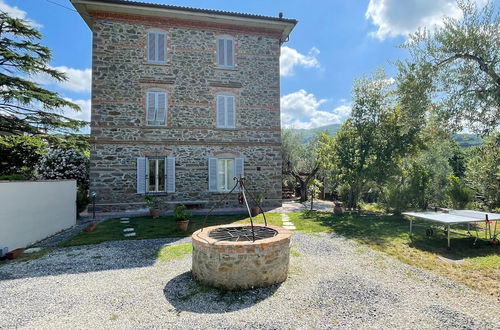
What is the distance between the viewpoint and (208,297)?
172 inches

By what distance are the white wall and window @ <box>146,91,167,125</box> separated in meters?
4.65

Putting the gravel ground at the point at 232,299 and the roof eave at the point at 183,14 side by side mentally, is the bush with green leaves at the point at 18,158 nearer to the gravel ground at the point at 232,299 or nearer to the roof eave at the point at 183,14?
the roof eave at the point at 183,14

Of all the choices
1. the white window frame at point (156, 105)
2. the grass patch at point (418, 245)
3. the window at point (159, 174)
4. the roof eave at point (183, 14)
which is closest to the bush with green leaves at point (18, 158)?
the window at point (159, 174)

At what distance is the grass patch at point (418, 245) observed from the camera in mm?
5190

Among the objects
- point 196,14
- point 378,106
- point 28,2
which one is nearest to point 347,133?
point 378,106

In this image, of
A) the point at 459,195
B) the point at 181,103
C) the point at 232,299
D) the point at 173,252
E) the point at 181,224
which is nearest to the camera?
the point at 232,299

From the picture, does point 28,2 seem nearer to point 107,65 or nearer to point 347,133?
point 107,65

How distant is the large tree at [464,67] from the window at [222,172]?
8493mm

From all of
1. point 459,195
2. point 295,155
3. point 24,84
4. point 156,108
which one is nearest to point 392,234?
point 459,195

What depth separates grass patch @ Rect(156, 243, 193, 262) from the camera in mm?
6408

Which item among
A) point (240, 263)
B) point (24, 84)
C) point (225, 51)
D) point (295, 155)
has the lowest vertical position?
point (240, 263)

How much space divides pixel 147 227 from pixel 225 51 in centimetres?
977

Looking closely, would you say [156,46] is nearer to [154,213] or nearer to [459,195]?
[154,213]

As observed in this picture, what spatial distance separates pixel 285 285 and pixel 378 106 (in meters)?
11.6
